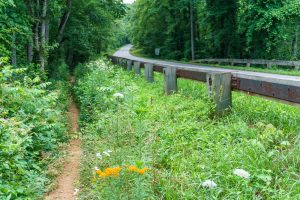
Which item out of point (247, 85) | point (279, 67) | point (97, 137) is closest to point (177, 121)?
point (247, 85)

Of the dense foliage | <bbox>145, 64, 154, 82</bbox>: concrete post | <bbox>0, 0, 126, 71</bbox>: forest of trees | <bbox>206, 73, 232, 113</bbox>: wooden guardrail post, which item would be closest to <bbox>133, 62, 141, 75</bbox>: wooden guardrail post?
<bbox>145, 64, 154, 82</bbox>: concrete post

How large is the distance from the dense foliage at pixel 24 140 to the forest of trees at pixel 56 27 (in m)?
5.08

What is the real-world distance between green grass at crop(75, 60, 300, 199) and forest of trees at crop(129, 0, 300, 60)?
14667 millimetres

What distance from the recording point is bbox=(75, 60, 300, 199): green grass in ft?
10.4

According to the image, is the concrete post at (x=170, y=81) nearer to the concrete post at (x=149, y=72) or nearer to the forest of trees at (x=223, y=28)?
the concrete post at (x=149, y=72)

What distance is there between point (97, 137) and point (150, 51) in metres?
37.5

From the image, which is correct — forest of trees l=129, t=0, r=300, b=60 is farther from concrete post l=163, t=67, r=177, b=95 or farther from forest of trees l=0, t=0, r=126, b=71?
concrete post l=163, t=67, r=177, b=95

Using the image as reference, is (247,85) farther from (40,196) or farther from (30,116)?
(30,116)

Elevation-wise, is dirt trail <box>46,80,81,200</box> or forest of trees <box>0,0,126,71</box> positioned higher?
forest of trees <box>0,0,126,71</box>

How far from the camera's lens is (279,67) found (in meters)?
18.4

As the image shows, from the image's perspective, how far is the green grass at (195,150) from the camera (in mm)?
3172

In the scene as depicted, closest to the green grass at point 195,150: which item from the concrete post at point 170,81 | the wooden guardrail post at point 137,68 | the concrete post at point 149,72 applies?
→ the concrete post at point 170,81

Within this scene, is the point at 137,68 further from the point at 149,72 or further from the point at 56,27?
the point at 56,27

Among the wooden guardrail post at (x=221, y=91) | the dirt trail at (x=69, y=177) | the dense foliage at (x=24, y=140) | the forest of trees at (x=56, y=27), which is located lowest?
the dirt trail at (x=69, y=177)
